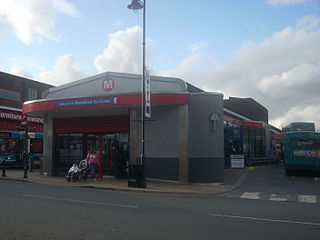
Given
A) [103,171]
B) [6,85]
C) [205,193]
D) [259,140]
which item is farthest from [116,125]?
[6,85]

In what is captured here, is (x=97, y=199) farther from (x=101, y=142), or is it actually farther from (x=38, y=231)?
(x=101, y=142)

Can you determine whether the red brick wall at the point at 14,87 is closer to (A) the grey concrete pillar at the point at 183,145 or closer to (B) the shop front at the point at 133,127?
(B) the shop front at the point at 133,127

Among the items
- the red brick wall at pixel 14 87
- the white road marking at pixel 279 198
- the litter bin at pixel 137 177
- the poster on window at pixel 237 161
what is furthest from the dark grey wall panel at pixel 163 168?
the red brick wall at pixel 14 87

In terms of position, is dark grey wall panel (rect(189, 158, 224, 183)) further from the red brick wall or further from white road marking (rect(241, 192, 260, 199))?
the red brick wall

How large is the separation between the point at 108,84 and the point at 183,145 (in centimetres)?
577

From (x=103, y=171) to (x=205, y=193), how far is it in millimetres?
7934

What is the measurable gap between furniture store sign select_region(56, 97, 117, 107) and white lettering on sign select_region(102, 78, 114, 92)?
1.90 meters

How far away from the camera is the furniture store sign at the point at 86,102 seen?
18281 millimetres

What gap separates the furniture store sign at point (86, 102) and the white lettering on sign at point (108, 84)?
1.90m

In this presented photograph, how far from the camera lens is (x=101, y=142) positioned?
2106 centimetres

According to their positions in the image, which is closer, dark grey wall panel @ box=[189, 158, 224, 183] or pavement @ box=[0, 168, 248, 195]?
pavement @ box=[0, 168, 248, 195]

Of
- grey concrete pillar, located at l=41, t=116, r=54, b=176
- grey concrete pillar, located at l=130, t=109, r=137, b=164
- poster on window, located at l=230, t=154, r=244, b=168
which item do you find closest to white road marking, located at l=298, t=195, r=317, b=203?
grey concrete pillar, located at l=130, t=109, r=137, b=164

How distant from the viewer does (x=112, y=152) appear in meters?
20.7

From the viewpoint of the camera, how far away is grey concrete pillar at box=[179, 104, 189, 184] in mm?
17969
